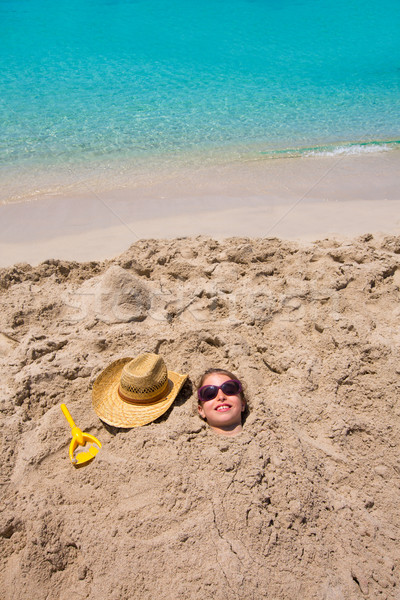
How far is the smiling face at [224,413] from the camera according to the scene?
2.43 metres

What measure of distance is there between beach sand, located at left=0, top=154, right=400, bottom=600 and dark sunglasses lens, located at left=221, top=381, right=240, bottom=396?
0.15 metres

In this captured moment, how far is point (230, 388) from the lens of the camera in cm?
253

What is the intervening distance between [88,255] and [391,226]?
341cm

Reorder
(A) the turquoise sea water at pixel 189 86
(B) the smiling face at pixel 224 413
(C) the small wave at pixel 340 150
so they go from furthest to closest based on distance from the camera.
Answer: (A) the turquoise sea water at pixel 189 86, (C) the small wave at pixel 340 150, (B) the smiling face at pixel 224 413

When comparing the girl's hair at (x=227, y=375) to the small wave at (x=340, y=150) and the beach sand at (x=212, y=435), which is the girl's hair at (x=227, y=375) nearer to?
the beach sand at (x=212, y=435)

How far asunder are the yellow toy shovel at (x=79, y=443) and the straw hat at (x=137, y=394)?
129 mm

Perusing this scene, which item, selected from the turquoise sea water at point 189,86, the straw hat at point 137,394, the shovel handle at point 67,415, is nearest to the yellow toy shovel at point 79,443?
the shovel handle at point 67,415

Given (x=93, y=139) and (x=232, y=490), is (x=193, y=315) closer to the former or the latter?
(x=232, y=490)

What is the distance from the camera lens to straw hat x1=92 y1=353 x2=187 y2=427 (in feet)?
8.09

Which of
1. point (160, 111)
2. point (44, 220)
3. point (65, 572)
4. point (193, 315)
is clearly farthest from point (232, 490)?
point (160, 111)

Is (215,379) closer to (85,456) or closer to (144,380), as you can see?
(144,380)

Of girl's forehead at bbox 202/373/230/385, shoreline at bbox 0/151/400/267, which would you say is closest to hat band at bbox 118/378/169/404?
girl's forehead at bbox 202/373/230/385

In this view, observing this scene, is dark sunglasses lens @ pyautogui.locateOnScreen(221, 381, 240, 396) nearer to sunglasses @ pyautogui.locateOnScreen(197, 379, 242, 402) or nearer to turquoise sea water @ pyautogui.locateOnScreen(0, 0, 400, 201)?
sunglasses @ pyautogui.locateOnScreen(197, 379, 242, 402)

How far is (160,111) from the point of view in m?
8.80
